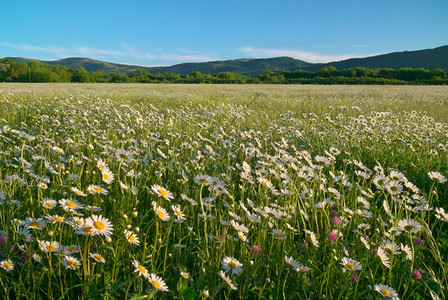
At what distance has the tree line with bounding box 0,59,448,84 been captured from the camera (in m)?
51.0

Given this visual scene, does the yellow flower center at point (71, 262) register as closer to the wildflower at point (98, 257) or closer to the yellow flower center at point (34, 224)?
the wildflower at point (98, 257)

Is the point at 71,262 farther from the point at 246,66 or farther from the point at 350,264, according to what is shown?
the point at 246,66

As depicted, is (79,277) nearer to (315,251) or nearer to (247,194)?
(315,251)

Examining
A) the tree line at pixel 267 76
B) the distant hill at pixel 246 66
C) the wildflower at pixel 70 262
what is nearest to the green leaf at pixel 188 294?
the wildflower at pixel 70 262

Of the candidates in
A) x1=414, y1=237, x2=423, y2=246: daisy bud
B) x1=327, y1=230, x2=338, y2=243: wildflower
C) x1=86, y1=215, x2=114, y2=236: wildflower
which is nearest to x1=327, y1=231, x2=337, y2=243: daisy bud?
x1=327, y1=230, x2=338, y2=243: wildflower

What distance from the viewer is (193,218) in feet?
6.65

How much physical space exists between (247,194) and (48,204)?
1571mm

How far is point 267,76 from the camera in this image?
63.2 m

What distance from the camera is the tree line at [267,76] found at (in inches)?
2007

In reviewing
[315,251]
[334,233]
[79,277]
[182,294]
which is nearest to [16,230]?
[79,277]

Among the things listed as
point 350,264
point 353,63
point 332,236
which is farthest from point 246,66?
point 350,264

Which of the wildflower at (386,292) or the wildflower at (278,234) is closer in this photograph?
the wildflower at (386,292)

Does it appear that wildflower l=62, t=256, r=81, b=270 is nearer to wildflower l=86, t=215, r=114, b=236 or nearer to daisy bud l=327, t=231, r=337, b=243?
wildflower l=86, t=215, r=114, b=236

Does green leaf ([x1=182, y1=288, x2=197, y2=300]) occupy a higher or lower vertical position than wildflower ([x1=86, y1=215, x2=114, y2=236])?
lower
